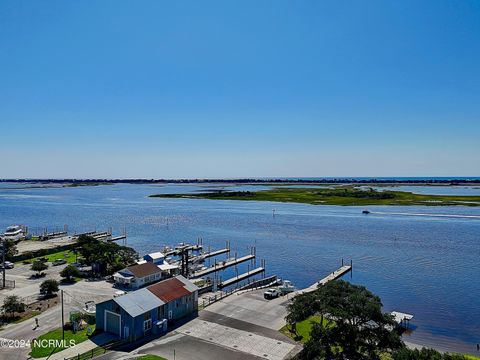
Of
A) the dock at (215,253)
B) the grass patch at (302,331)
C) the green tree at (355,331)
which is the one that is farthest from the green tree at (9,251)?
the green tree at (355,331)

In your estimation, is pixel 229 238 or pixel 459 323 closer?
pixel 459 323

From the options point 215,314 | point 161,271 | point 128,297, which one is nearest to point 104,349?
point 128,297

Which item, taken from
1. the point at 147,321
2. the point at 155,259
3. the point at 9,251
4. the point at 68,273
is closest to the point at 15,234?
the point at 9,251

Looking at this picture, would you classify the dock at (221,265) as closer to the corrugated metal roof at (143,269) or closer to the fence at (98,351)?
the corrugated metal roof at (143,269)

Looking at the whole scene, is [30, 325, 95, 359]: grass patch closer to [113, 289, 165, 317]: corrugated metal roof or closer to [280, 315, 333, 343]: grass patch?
[113, 289, 165, 317]: corrugated metal roof

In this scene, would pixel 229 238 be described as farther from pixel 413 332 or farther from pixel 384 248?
pixel 413 332

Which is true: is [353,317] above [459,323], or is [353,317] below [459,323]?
above
